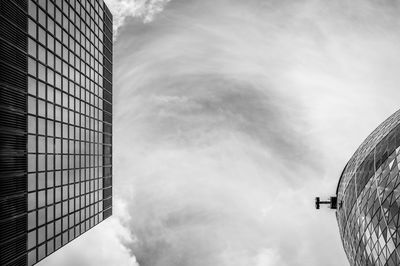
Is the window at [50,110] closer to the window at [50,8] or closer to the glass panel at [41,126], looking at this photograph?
the glass panel at [41,126]

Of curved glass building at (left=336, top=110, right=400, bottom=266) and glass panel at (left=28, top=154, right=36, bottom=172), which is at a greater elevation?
glass panel at (left=28, top=154, right=36, bottom=172)

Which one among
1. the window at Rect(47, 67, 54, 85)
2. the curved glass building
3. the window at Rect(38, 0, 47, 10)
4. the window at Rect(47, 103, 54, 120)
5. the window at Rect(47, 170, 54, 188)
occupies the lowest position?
the curved glass building

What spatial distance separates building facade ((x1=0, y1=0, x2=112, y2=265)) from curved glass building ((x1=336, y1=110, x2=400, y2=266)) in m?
37.1

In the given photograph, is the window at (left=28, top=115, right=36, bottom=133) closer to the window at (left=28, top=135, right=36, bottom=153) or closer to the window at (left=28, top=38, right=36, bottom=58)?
the window at (left=28, top=135, right=36, bottom=153)

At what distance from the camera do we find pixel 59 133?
2744 cm

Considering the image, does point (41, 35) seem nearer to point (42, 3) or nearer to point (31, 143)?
point (42, 3)

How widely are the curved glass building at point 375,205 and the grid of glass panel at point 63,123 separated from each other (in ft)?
121

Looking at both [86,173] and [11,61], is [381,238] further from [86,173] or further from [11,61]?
[11,61]

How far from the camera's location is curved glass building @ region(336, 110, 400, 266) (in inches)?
1261

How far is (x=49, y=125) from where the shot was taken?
2559cm

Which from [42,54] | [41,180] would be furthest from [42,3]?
[41,180]

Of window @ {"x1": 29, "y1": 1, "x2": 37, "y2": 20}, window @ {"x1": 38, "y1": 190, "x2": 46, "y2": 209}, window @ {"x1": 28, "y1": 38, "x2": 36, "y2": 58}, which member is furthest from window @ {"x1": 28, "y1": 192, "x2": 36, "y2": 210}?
window @ {"x1": 29, "y1": 1, "x2": 37, "y2": 20}

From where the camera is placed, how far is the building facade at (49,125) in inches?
799

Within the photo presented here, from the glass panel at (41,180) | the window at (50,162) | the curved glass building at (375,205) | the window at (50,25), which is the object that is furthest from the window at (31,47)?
the curved glass building at (375,205)
